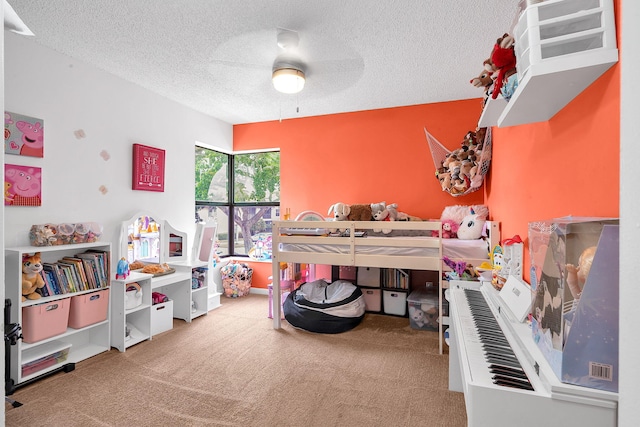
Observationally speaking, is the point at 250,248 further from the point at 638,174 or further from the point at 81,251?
the point at 638,174

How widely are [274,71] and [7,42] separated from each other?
1733 mm

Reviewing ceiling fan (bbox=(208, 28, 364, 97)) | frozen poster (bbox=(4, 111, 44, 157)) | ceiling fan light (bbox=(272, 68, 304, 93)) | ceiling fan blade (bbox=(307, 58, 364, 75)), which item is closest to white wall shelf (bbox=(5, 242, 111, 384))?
frozen poster (bbox=(4, 111, 44, 157))

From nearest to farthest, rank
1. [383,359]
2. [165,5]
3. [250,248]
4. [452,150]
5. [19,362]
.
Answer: [165,5] < [19,362] < [383,359] < [452,150] < [250,248]

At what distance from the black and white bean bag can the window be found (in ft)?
4.22

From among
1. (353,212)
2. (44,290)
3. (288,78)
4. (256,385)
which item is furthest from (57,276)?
(353,212)

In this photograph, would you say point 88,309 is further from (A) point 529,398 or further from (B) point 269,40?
(A) point 529,398

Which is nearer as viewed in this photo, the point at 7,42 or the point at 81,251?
the point at 7,42

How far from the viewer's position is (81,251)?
2.59 m

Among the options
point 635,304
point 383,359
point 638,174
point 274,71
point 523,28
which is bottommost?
point 383,359

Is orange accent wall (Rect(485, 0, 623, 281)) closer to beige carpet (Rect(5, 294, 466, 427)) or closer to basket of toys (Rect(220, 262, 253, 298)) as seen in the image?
beige carpet (Rect(5, 294, 466, 427))

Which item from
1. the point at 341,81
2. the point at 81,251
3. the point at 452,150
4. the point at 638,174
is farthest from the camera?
the point at 452,150

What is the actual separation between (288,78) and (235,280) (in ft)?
8.65

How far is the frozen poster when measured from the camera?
2.12 metres

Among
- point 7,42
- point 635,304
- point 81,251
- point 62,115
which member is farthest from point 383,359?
point 7,42
